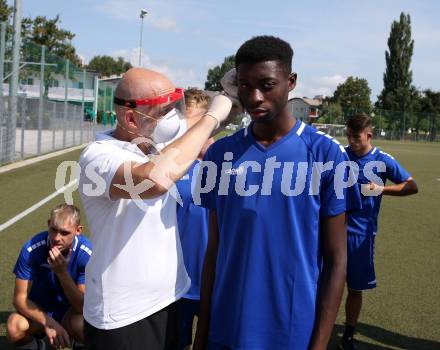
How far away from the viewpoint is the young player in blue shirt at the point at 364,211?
462 cm

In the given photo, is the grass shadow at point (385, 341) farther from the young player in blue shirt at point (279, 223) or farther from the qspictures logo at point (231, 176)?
the qspictures logo at point (231, 176)

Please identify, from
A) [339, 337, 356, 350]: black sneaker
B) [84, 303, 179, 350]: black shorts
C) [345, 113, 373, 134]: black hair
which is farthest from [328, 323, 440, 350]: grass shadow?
[84, 303, 179, 350]: black shorts

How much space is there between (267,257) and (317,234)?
209 mm

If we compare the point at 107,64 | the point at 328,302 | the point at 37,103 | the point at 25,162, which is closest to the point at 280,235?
the point at 328,302

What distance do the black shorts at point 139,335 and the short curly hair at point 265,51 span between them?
1160 millimetres

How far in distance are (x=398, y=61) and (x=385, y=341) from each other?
79186 millimetres

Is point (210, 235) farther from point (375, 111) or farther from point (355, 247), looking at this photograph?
point (375, 111)

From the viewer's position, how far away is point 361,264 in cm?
461

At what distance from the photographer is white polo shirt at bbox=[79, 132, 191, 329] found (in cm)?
231

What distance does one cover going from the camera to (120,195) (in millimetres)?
2236

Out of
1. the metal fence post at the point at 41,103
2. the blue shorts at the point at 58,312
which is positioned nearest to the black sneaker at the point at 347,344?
the blue shorts at the point at 58,312

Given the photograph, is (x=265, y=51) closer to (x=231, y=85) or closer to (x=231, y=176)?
(x=231, y=85)

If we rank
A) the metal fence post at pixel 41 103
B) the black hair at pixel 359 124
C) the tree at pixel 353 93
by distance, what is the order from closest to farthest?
the black hair at pixel 359 124 < the metal fence post at pixel 41 103 < the tree at pixel 353 93

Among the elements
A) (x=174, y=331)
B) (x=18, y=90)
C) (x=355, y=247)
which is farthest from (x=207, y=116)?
(x=18, y=90)
